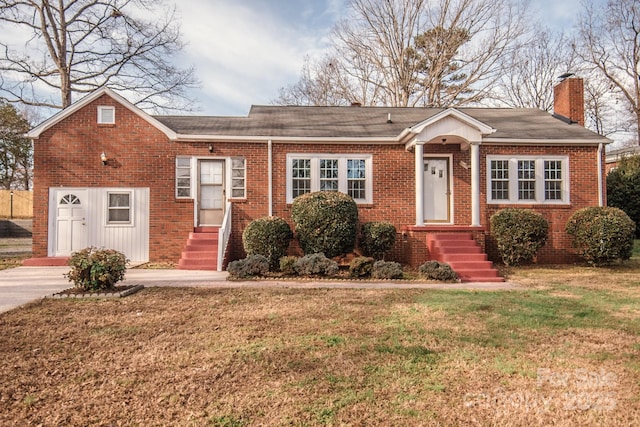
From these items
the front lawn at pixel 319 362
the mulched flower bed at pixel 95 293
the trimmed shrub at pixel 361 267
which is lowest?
the front lawn at pixel 319 362

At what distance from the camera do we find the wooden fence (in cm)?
2544

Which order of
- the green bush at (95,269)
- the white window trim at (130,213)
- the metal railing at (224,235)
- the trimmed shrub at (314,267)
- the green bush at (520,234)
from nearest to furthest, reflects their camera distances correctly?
the green bush at (95,269)
the trimmed shrub at (314,267)
the metal railing at (224,235)
the green bush at (520,234)
the white window trim at (130,213)

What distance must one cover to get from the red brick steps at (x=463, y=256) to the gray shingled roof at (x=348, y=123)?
3.50 metres

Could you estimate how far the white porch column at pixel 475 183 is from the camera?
11172mm

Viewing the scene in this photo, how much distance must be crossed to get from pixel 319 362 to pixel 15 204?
29.3m

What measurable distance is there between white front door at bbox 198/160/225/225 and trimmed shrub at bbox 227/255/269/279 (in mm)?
3541

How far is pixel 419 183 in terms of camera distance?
36.7 feet

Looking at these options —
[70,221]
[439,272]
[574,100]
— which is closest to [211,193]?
[70,221]

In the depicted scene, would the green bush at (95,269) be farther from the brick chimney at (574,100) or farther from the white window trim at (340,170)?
the brick chimney at (574,100)

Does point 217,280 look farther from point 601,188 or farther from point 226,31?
point 601,188

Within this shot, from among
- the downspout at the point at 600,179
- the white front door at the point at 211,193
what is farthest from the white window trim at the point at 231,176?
the downspout at the point at 600,179

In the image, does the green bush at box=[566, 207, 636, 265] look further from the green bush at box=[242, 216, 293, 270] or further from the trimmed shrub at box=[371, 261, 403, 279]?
the green bush at box=[242, 216, 293, 270]

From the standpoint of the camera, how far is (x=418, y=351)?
4.16 metres

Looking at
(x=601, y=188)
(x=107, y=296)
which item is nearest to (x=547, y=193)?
(x=601, y=188)
